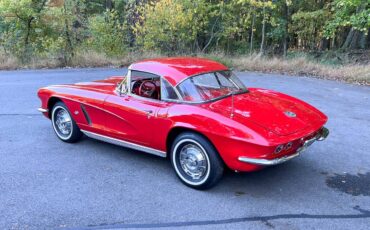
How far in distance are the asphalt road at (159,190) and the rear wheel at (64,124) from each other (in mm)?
130

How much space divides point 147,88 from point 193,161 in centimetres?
132

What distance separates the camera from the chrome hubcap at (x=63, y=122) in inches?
228

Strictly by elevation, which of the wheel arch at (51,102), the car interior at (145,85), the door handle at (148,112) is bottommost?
the wheel arch at (51,102)

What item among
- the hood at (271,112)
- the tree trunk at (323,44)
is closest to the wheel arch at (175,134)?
the hood at (271,112)

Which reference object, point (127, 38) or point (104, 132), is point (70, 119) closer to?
point (104, 132)

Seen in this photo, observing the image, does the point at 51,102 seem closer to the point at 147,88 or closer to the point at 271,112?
the point at 147,88

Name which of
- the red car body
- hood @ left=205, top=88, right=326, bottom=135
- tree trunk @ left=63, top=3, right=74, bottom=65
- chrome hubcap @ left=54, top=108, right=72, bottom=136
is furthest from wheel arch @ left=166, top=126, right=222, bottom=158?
tree trunk @ left=63, top=3, right=74, bottom=65

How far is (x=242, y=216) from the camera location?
12.3ft

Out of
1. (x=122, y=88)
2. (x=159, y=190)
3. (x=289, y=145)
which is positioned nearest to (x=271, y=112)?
(x=289, y=145)

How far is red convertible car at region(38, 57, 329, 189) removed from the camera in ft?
12.7

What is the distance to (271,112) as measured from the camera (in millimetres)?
4297

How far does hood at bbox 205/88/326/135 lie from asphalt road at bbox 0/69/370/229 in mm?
769

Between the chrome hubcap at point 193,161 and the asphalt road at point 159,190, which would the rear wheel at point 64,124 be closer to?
the asphalt road at point 159,190

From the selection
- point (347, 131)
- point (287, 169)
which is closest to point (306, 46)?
point (347, 131)
